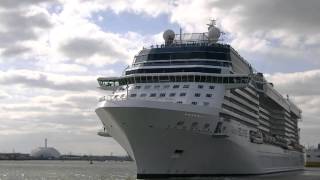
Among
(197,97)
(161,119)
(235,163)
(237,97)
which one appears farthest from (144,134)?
(237,97)

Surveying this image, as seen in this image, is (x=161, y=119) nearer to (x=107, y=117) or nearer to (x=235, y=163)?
(x=107, y=117)

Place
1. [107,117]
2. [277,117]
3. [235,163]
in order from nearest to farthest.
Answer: [107,117], [235,163], [277,117]

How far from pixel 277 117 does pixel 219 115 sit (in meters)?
45.4

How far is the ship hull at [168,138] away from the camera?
1993 inches

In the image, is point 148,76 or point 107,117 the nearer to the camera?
point 107,117

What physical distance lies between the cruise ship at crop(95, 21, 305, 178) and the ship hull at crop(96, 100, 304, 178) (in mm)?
91

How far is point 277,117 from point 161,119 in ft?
171

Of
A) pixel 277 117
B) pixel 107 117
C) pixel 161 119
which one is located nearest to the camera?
pixel 161 119

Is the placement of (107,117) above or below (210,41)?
below

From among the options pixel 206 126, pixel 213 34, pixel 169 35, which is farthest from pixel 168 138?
pixel 213 34

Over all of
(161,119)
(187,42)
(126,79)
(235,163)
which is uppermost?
(187,42)

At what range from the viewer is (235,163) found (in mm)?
58750

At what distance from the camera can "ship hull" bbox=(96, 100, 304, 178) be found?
50.6 metres

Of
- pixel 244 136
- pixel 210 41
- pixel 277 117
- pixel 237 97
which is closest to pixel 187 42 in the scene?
pixel 210 41
